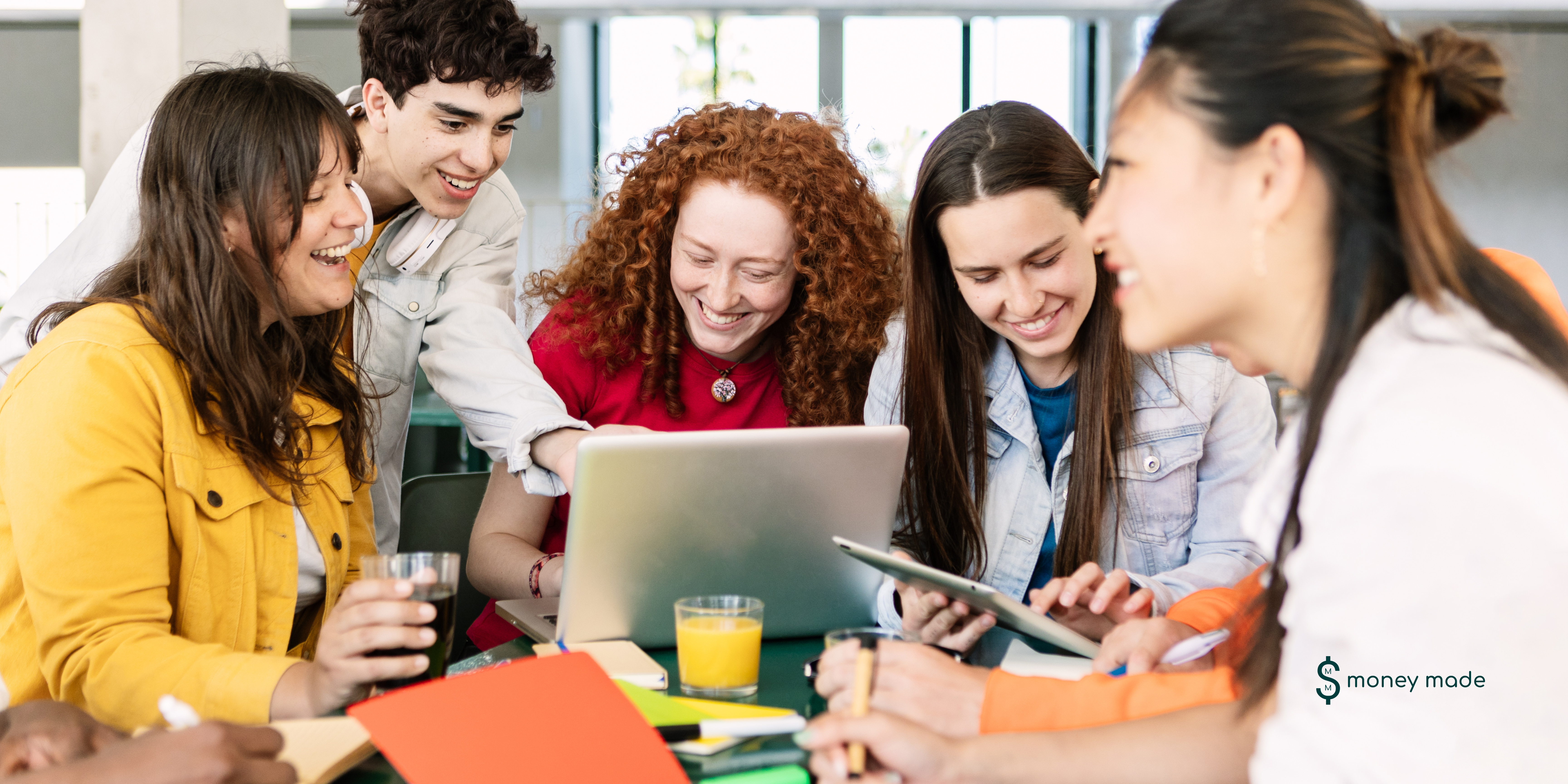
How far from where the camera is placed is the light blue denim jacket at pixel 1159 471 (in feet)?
5.56

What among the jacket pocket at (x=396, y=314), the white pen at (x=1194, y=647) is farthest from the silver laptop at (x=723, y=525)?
the jacket pocket at (x=396, y=314)

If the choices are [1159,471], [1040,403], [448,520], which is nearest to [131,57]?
[448,520]

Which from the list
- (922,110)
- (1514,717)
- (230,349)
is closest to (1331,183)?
(1514,717)

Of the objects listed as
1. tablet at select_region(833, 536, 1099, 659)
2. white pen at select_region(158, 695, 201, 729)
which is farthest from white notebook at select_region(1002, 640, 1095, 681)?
white pen at select_region(158, 695, 201, 729)

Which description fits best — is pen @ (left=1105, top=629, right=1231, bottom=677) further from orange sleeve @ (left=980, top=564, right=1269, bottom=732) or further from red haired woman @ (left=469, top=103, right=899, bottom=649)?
red haired woman @ (left=469, top=103, right=899, bottom=649)

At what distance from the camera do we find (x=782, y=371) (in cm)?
204

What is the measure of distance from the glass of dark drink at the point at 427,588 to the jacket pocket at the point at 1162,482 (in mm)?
1037

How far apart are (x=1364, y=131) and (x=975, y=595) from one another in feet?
1.76

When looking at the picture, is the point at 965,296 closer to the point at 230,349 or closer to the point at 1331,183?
the point at 1331,183

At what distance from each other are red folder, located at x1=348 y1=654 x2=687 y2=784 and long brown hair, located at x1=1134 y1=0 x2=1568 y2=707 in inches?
21.0

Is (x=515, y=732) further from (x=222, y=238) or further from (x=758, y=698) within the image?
(x=222, y=238)

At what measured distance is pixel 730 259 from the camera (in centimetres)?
184

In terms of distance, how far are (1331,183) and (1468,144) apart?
175mm

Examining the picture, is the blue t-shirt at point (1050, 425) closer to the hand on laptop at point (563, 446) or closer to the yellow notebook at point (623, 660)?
the hand on laptop at point (563, 446)
